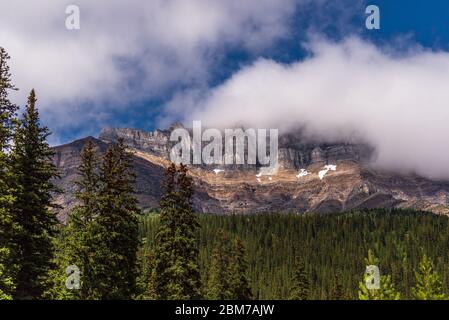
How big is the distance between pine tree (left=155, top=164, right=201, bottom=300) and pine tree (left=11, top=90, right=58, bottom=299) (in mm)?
7271

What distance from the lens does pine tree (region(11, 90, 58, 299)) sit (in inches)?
1089

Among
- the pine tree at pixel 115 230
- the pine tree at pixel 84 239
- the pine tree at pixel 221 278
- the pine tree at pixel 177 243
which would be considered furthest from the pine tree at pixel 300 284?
the pine tree at pixel 84 239

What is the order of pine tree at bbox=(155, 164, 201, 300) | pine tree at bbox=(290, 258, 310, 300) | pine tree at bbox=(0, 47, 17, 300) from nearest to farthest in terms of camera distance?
1. pine tree at bbox=(0, 47, 17, 300)
2. pine tree at bbox=(155, 164, 201, 300)
3. pine tree at bbox=(290, 258, 310, 300)

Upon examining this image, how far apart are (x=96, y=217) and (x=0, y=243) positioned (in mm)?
5216

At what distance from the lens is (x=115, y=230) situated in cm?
2962

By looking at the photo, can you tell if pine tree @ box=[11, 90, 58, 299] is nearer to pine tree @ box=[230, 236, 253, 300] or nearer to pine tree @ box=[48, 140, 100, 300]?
pine tree @ box=[48, 140, 100, 300]

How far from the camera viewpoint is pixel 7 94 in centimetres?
2447

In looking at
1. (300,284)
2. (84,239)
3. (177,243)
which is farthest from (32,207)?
(300,284)

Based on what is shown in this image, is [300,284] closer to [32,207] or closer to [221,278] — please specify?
[221,278]

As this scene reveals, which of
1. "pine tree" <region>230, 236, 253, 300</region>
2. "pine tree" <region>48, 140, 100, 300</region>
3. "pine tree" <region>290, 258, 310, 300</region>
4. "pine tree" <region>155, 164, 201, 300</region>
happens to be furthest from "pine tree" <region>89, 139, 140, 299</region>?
"pine tree" <region>290, 258, 310, 300</region>

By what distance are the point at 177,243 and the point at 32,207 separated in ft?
30.8

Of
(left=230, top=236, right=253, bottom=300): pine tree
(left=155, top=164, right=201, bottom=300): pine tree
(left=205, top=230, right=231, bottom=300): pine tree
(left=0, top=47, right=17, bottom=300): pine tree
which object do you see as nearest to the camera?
(left=0, top=47, right=17, bottom=300): pine tree
